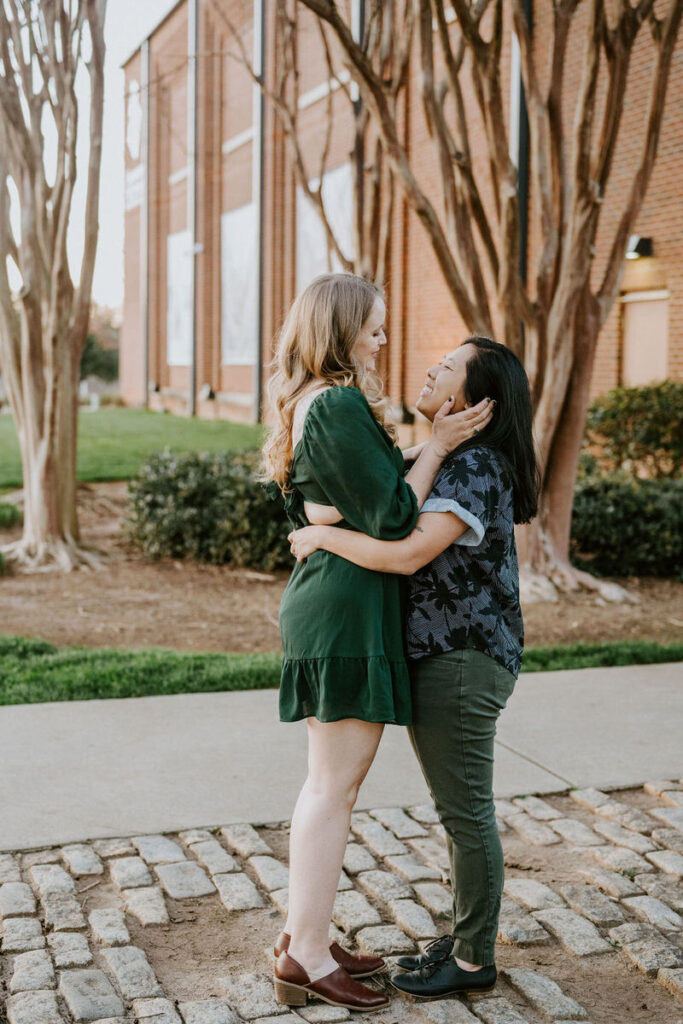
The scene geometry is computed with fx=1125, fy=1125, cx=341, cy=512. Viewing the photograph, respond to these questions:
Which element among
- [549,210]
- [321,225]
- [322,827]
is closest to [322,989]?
[322,827]

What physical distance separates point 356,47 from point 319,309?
5236mm

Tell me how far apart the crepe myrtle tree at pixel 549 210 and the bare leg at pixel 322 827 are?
5906 millimetres

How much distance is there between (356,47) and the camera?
7332mm

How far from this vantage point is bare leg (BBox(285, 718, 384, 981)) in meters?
2.79

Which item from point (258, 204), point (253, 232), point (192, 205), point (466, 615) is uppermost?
point (192, 205)

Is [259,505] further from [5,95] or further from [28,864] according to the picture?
[28,864]

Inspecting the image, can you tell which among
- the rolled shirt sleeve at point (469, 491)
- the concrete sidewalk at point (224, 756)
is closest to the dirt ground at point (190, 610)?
the concrete sidewalk at point (224, 756)

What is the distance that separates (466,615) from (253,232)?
26.3 m

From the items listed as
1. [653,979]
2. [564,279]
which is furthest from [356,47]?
[653,979]

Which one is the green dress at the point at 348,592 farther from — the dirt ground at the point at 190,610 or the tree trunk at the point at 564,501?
the tree trunk at the point at 564,501

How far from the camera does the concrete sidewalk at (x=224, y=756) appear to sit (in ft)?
13.8

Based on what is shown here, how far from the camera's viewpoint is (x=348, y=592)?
2.73 metres

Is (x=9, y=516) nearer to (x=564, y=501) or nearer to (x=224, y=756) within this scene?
(x=564, y=501)

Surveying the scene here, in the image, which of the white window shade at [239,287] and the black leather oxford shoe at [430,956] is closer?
the black leather oxford shoe at [430,956]
